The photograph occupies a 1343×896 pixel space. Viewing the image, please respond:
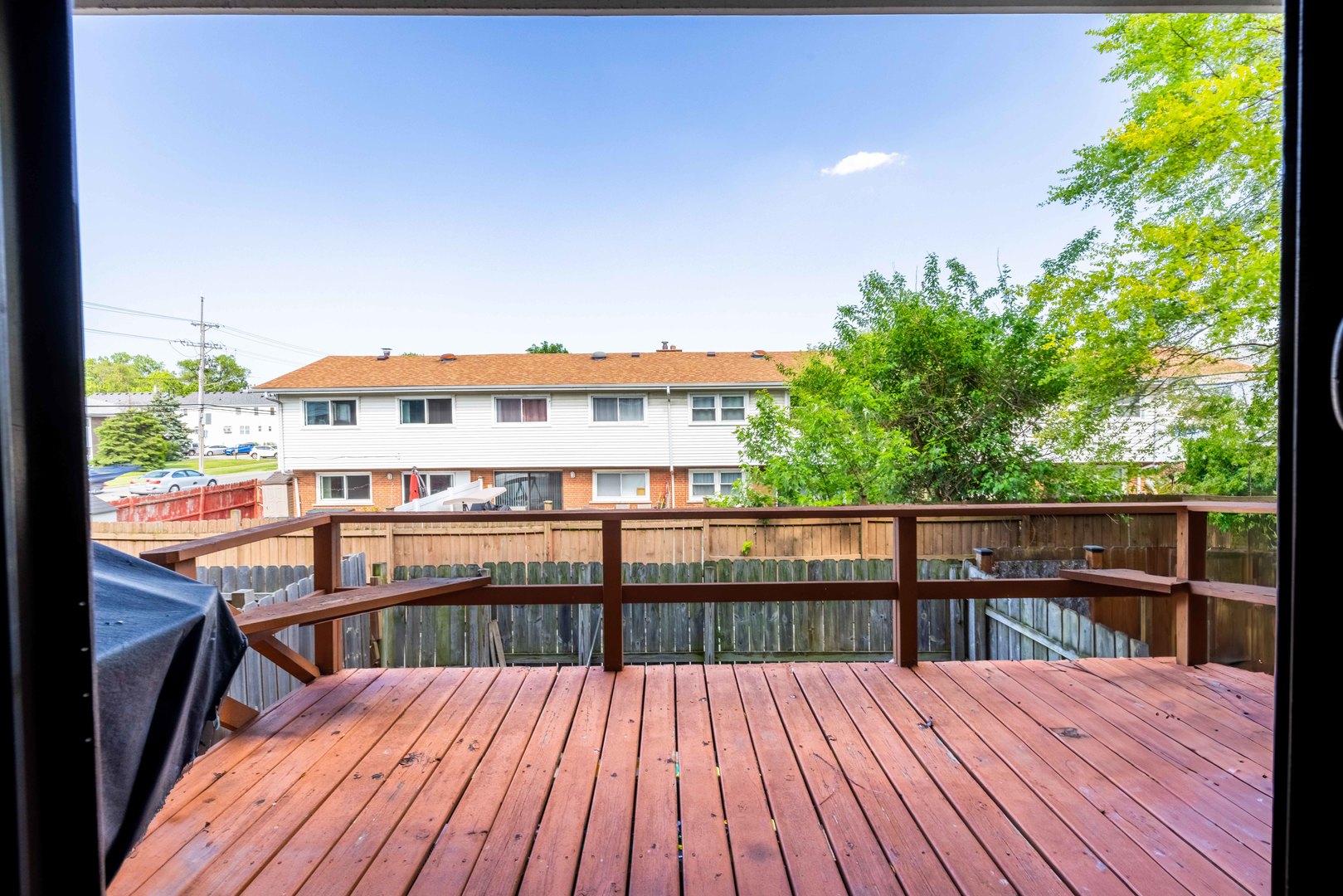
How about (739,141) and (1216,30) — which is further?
(739,141)

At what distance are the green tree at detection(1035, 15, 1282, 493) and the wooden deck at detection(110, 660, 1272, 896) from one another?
497cm

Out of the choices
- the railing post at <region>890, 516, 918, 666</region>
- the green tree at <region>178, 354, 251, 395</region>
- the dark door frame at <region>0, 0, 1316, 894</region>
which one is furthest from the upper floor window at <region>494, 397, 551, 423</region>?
the green tree at <region>178, 354, 251, 395</region>

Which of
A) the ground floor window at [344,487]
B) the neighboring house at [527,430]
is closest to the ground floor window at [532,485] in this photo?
the neighboring house at [527,430]

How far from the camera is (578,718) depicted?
2438mm

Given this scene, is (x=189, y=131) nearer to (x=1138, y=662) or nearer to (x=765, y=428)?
(x=765, y=428)

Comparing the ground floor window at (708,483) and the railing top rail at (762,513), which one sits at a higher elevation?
the railing top rail at (762,513)

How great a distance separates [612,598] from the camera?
2936 millimetres

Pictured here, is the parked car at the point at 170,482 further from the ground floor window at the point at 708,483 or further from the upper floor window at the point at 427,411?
the ground floor window at the point at 708,483

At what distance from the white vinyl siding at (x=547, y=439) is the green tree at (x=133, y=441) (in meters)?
8.40

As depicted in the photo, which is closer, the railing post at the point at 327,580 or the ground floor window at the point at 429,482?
the railing post at the point at 327,580

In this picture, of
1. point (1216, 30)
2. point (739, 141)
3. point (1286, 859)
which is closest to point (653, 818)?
point (1286, 859)

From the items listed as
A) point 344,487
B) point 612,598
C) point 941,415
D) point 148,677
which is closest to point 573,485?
point 344,487

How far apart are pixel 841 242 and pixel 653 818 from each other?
9.86 metres

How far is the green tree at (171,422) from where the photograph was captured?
19.1 m
